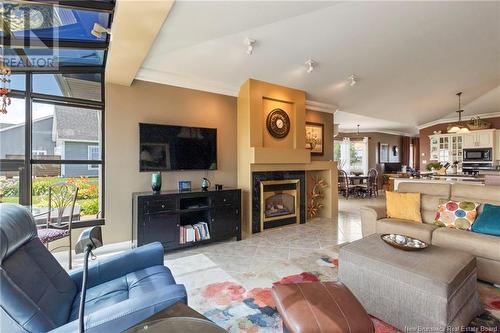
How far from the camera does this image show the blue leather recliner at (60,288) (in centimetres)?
104

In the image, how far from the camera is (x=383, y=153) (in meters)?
11.1

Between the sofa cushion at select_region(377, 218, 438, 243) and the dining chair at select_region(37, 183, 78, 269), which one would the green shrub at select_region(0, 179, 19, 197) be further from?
the sofa cushion at select_region(377, 218, 438, 243)

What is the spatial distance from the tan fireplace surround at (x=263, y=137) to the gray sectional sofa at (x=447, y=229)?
5.35 feet

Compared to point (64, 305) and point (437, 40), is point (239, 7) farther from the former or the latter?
point (437, 40)

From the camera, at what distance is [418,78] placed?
484cm

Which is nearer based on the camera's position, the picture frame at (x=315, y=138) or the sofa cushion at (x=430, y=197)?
the sofa cushion at (x=430, y=197)

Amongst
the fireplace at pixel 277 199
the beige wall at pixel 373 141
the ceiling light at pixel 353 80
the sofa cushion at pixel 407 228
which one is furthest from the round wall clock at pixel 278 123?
the beige wall at pixel 373 141

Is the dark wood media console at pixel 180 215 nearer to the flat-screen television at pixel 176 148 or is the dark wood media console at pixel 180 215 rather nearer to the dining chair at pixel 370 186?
the flat-screen television at pixel 176 148

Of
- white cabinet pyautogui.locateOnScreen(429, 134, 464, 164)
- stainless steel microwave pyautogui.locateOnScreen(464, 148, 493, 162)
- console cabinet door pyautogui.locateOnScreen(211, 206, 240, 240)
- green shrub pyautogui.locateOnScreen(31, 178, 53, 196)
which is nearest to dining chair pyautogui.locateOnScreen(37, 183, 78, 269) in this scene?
green shrub pyautogui.locateOnScreen(31, 178, 53, 196)

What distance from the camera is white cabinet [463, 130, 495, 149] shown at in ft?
23.7

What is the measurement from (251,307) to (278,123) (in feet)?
11.1

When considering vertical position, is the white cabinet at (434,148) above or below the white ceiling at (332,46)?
below

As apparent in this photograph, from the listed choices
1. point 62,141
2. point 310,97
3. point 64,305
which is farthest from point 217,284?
point 310,97

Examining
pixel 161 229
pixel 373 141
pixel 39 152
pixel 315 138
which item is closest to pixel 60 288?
pixel 161 229
